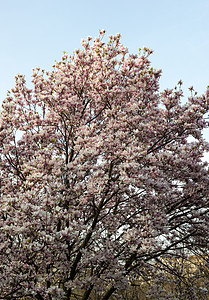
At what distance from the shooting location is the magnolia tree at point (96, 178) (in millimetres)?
6902

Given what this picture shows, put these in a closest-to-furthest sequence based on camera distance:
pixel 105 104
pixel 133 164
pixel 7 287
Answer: pixel 7 287 < pixel 133 164 < pixel 105 104

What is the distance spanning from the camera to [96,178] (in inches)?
299

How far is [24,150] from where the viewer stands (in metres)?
9.80

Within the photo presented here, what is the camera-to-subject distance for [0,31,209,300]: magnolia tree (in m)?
6.90

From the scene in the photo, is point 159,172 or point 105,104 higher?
point 105,104

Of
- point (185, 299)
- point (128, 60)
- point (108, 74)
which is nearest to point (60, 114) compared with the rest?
point (108, 74)

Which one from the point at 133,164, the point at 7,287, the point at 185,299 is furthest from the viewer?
the point at 185,299

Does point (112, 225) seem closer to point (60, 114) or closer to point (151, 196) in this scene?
point (151, 196)

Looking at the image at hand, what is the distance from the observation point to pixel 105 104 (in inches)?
371

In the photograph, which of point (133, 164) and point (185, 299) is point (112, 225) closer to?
point (133, 164)

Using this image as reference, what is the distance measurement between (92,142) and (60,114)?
2181mm

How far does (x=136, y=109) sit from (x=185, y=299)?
841 centimetres

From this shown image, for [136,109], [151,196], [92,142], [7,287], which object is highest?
[136,109]

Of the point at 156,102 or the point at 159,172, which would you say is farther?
the point at 156,102
